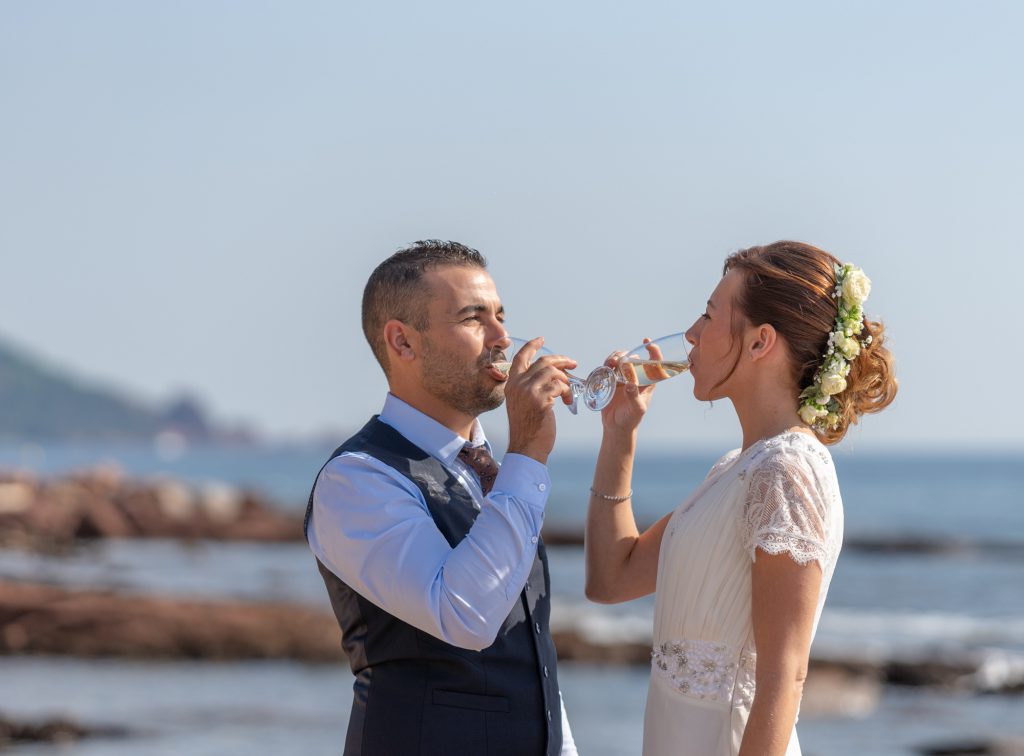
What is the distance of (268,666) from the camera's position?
15.8 metres

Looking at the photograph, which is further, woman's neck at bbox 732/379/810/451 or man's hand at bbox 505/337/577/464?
woman's neck at bbox 732/379/810/451

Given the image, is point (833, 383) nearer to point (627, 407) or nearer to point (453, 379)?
point (627, 407)

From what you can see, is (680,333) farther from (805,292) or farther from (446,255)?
(446,255)

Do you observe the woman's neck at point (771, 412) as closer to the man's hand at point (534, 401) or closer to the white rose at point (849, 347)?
the white rose at point (849, 347)

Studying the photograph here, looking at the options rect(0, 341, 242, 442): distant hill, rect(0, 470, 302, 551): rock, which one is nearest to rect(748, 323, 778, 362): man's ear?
rect(0, 470, 302, 551): rock

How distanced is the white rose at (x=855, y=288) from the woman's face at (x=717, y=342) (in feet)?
0.85

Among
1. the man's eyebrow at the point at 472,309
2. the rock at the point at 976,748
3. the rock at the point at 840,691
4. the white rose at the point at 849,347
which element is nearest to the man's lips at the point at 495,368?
the man's eyebrow at the point at 472,309

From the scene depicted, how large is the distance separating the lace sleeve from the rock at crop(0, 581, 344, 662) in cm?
1324

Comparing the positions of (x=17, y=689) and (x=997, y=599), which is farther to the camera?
(x=997, y=599)

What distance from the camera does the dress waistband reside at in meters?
3.23

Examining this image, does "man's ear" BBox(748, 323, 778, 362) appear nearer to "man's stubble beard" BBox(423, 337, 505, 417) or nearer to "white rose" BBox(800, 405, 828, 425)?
"white rose" BBox(800, 405, 828, 425)

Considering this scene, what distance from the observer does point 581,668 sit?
15.8 meters

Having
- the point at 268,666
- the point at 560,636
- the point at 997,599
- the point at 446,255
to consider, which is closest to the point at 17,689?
the point at 268,666

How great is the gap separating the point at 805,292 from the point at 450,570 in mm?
1098
